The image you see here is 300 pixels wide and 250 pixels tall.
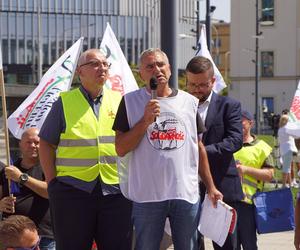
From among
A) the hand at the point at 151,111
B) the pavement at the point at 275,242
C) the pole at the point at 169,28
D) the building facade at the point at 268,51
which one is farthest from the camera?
the building facade at the point at 268,51

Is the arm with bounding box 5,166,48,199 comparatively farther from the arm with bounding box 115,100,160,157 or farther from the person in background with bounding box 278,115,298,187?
the person in background with bounding box 278,115,298,187

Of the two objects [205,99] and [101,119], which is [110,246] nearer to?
[101,119]

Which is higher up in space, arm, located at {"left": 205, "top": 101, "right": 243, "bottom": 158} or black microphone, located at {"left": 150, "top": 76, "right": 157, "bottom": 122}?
black microphone, located at {"left": 150, "top": 76, "right": 157, "bottom": 122}

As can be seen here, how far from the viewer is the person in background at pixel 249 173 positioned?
590 centimetres

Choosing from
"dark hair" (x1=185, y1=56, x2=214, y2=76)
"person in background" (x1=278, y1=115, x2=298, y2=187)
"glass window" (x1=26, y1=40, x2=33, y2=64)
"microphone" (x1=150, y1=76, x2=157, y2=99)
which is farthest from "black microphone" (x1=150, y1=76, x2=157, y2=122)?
"glass window" (x1=26, y1=40, x2=33, y2=64)

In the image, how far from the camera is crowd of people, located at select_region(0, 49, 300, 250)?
4.74 meters

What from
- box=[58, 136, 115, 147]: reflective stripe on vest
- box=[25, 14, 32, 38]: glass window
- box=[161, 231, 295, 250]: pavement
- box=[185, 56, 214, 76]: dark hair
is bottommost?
Answer: box=[161, 231, 295, 250]: pavement

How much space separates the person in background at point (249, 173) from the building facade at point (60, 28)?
7681 centimetres

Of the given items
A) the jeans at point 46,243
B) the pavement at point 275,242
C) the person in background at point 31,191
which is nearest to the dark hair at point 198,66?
the person in background at point 31,191

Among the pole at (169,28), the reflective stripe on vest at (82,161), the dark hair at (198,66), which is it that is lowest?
the reflective stripe on vest at (82,161)

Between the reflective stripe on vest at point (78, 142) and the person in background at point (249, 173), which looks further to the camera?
the person in background at point (249, 173)

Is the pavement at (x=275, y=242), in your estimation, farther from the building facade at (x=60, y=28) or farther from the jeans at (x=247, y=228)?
the building facade at (x=60, y=28)

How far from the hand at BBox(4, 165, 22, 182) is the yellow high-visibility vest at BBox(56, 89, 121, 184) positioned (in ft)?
1.85

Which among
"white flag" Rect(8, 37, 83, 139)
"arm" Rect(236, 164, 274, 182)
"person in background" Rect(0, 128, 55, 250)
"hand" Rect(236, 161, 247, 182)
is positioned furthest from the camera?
"white flag" Rect(8, 37, 83, 139)
